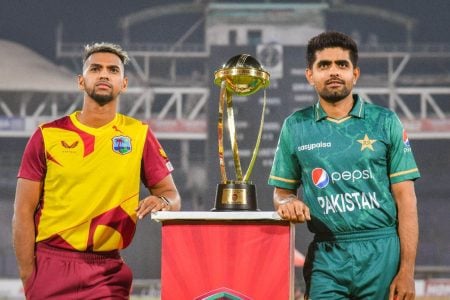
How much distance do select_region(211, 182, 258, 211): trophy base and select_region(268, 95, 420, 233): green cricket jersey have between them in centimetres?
14

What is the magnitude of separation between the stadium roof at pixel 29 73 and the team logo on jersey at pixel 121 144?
6624 millimetres

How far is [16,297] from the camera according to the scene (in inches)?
302

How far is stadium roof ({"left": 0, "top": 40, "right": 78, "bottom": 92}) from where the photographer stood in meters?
7.82

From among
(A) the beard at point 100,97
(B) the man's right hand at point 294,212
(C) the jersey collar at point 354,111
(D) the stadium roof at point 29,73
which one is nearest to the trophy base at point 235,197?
(B) the man's right hand at point 294,212

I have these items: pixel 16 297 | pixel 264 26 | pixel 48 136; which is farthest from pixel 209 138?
pixel 48 136

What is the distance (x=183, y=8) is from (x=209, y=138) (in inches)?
82.5

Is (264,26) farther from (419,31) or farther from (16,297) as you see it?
(16,297)

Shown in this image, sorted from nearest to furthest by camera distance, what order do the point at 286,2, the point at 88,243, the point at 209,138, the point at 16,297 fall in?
the point at 88,243 < the point at 209,138 < the point at 16,297 < the point at 286,2

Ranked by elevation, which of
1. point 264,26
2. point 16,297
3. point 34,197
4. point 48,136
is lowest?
point 16,297

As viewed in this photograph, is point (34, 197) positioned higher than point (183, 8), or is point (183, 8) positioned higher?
point (183, 8)

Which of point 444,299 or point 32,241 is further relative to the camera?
point 444,299

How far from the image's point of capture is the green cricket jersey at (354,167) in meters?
1.42

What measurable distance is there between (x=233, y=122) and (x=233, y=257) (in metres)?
0.32

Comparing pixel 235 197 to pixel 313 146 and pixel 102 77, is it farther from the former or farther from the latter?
pixel 102 77
